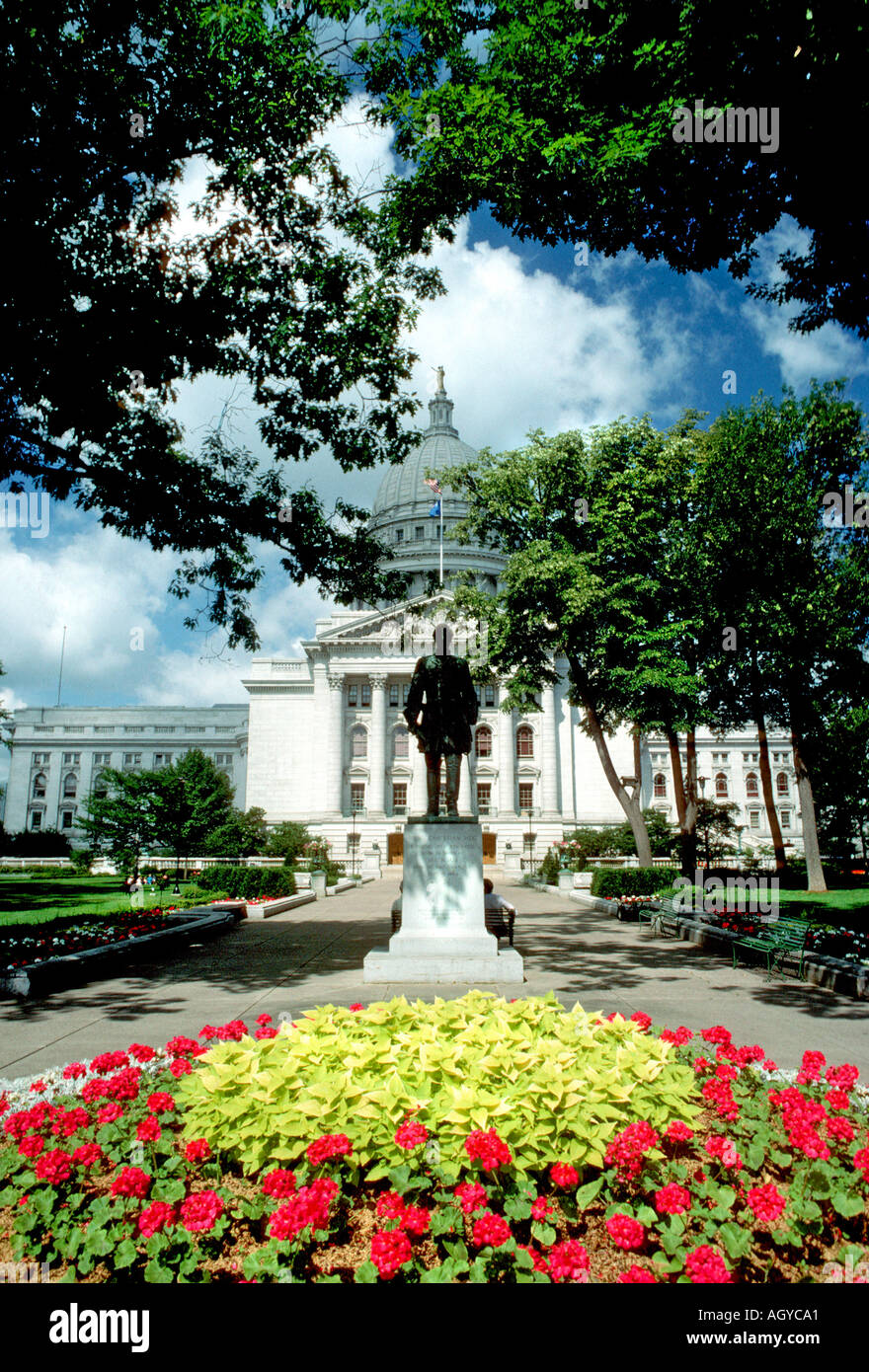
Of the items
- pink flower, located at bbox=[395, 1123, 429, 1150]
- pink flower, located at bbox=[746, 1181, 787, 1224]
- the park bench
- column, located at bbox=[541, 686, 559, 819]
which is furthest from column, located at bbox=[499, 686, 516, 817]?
pink flower, located at bbox=[746, 1181, 787, 1224]

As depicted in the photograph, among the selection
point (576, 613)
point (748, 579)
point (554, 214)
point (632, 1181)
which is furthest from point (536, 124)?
point (748, 579)

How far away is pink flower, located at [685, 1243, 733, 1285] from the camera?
10.1 ft

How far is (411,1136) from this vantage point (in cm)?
387

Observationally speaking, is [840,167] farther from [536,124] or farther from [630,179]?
[536,124]

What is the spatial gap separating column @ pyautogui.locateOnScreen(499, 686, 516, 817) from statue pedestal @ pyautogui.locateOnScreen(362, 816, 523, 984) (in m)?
54.9

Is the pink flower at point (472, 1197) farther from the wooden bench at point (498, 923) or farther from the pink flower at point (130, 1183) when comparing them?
the wooden bench at point (498, 923)

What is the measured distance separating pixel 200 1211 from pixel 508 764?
211 feet

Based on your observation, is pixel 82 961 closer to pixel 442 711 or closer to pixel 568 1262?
pixel 442 711

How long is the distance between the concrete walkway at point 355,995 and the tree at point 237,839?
1431 cm

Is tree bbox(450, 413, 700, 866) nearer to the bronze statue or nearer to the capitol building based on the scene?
the bronze statue

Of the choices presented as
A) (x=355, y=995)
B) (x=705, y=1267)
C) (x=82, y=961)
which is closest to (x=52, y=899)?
(x=82, y=961)

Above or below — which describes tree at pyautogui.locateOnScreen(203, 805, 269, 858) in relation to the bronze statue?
below

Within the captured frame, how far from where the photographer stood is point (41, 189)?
10.4 metres

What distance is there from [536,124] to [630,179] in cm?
141
